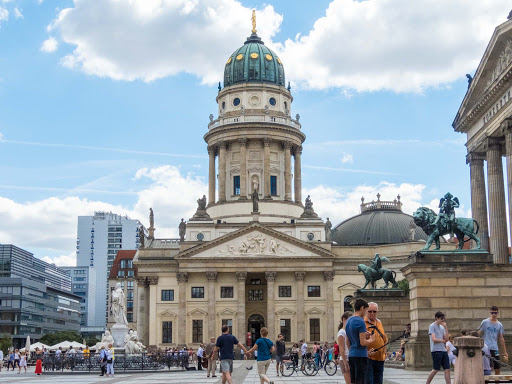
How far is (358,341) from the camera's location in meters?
15.4

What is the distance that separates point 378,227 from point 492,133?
208 ft

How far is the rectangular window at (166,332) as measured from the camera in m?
94.4

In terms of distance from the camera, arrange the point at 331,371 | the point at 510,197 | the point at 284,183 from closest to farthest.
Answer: the point at 331,371, the point at 510,197, the point at 284,183

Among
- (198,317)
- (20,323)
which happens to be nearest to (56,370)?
(198,317)

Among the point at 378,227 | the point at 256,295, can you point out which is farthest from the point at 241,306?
the point at 378,227

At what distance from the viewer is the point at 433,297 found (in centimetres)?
3209

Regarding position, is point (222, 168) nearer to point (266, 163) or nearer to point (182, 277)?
point (266, 163)

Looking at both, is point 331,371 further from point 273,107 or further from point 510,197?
point 273,107

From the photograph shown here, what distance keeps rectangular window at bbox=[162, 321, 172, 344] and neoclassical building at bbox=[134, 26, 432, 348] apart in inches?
4.8

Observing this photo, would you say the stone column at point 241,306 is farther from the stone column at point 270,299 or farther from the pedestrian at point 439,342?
the pedestrian at point 439,342

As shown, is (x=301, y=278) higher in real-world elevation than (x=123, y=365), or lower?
higher

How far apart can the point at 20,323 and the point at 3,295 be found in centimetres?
620

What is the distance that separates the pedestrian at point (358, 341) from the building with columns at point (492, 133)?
28565 mm

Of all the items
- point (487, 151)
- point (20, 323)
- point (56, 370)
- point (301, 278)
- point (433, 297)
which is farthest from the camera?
point (20, 323)
